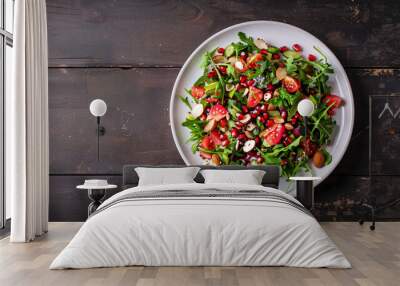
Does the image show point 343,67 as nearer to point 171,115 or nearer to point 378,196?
point 378,196

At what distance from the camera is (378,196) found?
653 centimetres

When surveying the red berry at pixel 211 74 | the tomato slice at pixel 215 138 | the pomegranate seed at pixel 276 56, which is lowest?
the tomato slice at pixel 215 138

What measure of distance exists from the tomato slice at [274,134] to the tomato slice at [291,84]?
42cm

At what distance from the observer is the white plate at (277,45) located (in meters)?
6.28

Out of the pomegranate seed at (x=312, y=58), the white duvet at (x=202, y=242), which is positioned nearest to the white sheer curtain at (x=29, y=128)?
the white duvet at (x=202, y=242)

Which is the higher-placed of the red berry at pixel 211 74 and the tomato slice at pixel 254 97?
the red berry at pixel 211 74

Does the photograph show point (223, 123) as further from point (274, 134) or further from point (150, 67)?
point (150, 67)

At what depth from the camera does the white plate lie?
6281 mm

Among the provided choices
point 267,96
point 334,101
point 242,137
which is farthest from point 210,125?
point 334,101

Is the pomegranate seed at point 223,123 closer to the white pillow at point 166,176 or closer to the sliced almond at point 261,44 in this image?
the white pillow at point 166,176

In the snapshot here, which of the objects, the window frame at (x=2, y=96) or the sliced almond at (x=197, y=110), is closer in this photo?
the window frame at (x=2, y=96)

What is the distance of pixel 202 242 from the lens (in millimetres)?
4012

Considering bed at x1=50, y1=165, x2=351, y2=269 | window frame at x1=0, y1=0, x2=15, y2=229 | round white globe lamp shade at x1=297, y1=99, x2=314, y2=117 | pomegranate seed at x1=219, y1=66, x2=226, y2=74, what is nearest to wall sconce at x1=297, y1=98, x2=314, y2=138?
round white globe lamp shade at x1=297, y1=99, x2=314, y2=117

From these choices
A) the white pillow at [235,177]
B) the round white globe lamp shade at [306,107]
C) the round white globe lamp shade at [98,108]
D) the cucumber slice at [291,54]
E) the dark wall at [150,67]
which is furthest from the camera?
the dark wall at [150,67]
